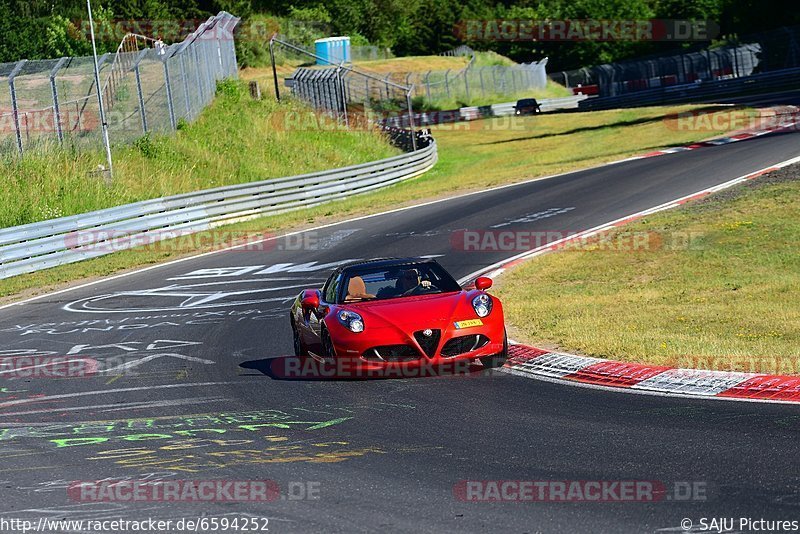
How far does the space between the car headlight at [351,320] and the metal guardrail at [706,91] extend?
50.3m

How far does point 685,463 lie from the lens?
7.13m

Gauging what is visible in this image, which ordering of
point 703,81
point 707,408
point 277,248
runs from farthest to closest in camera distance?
point 703,81
point 277,248
point 707,408

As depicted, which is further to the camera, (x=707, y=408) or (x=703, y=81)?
(x=703, y=81)

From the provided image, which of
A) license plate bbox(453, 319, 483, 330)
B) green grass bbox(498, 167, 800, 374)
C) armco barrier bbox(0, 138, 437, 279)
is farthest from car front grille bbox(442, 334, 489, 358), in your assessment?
armco barrier bbox(0, 138, 437, 279)

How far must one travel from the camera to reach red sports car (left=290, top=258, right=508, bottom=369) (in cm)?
1096

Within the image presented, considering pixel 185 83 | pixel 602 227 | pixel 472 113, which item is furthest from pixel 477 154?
pixel 602 227

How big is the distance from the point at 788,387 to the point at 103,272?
16144 mm

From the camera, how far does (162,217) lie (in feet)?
87.6

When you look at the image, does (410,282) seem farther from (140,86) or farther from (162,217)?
(140,86)

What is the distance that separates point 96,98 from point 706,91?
40.7m

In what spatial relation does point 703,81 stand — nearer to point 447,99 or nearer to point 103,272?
point 447,99

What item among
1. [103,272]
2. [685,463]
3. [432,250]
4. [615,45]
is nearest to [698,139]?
[432,250]

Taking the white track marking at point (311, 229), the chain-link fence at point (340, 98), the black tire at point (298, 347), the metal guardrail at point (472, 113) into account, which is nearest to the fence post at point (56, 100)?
the white track marking at point (311, 229)

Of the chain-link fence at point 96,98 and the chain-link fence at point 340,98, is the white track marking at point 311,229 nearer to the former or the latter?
the chain-link fence at point 96,98
